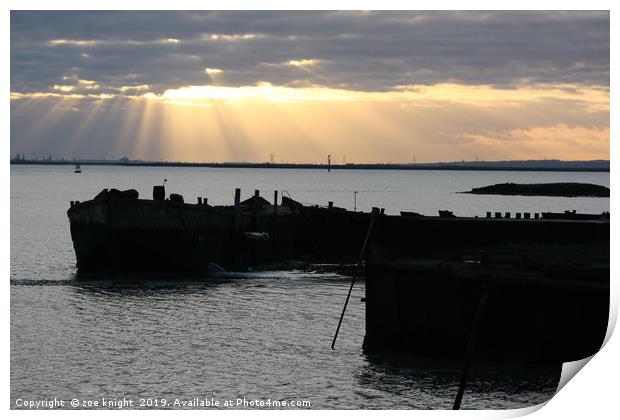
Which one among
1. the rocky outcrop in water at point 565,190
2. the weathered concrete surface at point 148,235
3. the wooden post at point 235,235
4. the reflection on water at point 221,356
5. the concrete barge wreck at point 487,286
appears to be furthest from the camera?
the rocky outcrop in water at point 565,190

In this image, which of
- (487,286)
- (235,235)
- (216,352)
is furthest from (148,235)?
(487,286)

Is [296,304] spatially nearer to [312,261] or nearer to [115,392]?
[115,392]

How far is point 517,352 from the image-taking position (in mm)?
21531

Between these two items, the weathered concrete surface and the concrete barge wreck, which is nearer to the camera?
the concrete barge wreck

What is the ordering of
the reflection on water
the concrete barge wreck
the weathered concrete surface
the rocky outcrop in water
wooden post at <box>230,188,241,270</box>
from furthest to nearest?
the rocky outcrop in water → wooden post at <box>230,188,241,270</box> → the weathered concrete surface → the reflection on water → the concrete barge wreck

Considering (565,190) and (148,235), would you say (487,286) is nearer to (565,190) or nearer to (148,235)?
(148,235)

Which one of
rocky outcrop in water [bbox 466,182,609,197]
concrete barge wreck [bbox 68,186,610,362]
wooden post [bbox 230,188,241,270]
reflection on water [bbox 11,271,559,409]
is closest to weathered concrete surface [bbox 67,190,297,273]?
wooden post [bbox 230,188,241,270]

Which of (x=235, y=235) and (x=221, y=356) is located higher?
(x=235, y=235)

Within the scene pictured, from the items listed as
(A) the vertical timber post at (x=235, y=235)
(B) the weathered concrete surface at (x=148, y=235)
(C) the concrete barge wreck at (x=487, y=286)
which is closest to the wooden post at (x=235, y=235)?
(A) the vertical timber post at (x=235, y=235)

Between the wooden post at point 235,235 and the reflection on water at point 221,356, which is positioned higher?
the wooden post at point 235,235

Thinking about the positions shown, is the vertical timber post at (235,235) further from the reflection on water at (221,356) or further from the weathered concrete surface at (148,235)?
the reflection on water at (221,356)

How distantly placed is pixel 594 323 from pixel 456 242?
707 cm

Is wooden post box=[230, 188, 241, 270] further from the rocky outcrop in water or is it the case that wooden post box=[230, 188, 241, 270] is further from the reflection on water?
the rocky outcrop in water
